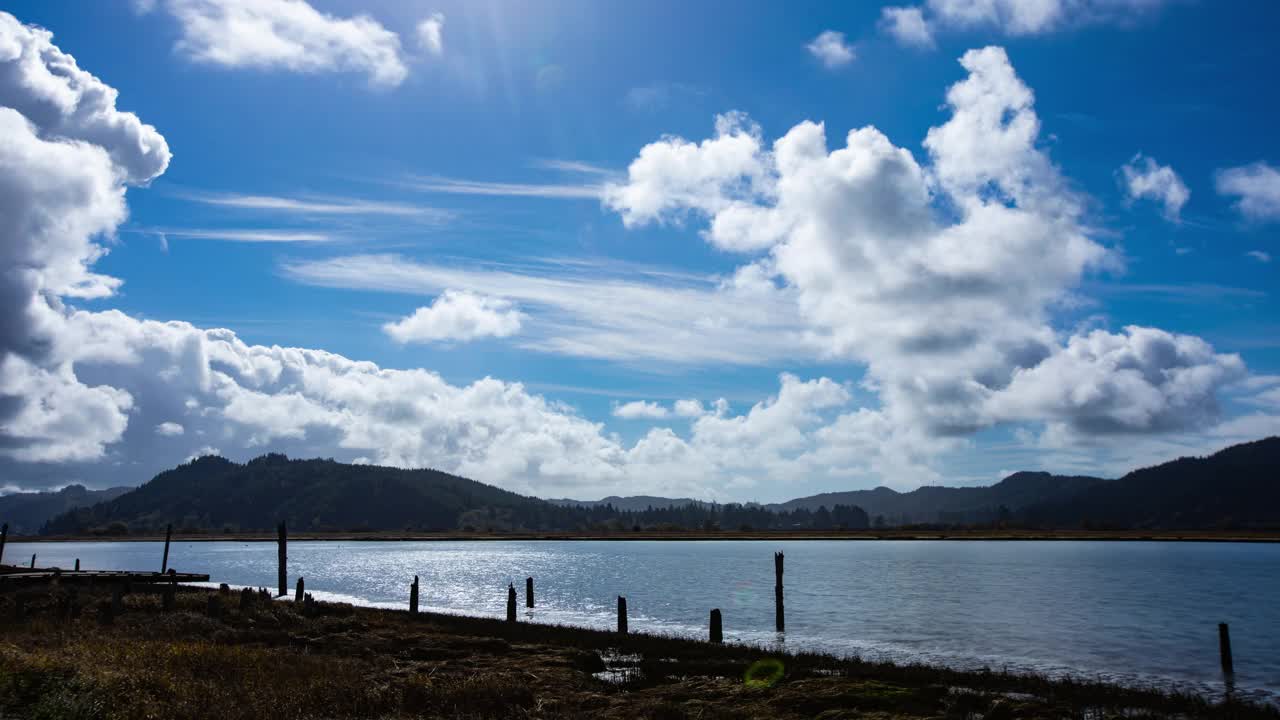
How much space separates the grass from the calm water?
8471 millimetres

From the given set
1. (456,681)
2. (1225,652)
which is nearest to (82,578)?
(456,681)

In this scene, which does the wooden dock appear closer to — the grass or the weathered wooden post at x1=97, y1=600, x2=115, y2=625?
the weathered wooden post at x1=97, y1=600, x2=115, y2=625

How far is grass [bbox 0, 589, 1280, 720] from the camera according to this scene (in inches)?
702

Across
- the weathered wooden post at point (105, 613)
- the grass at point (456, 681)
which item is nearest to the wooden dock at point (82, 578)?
the weathered wooden post at point (105, 613)

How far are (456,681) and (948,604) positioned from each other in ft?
154

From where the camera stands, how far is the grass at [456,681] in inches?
702

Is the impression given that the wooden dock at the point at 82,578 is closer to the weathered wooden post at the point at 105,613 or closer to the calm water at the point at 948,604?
the weathered wooden post at the point at 105,613

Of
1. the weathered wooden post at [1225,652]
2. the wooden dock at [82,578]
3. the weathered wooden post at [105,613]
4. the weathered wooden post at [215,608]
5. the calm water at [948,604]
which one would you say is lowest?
the calm water at [948,604]

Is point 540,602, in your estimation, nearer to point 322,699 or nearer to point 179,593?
point 179,593

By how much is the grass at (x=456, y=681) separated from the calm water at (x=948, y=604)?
8.47m

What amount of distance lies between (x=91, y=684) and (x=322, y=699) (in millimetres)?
4617

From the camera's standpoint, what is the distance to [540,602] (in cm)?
6550

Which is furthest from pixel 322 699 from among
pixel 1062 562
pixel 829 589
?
pixel 1062 562

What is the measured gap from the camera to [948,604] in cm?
5956
